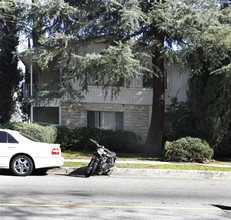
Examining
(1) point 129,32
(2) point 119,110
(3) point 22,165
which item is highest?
(1) point 129,32

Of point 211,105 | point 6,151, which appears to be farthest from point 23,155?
point 211,105

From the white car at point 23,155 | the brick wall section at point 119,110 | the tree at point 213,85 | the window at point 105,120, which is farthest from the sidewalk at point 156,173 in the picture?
the window at point 105,120

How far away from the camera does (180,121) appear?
19.8 metres

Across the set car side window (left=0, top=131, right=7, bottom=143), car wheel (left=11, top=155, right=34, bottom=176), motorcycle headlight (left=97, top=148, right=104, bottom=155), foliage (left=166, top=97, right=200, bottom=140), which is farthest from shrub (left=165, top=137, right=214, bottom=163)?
car side window (left=0, top=131, right=7, bottom=143)

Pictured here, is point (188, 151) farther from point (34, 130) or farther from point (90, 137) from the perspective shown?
point (34, 130)

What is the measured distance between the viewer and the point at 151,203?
7746mm

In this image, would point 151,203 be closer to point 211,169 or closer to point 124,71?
point 211,169

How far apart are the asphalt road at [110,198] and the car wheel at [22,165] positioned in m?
0.37

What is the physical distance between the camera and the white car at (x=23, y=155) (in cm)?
1091

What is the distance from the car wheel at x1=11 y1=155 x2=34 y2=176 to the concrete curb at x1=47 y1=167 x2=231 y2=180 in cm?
130

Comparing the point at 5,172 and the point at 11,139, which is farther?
the point at 5,172

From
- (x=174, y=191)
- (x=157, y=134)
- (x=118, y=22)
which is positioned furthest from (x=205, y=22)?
(x=174, y=191)

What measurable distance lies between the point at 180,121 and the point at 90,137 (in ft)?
16.8

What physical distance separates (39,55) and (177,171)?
8.02 metres
